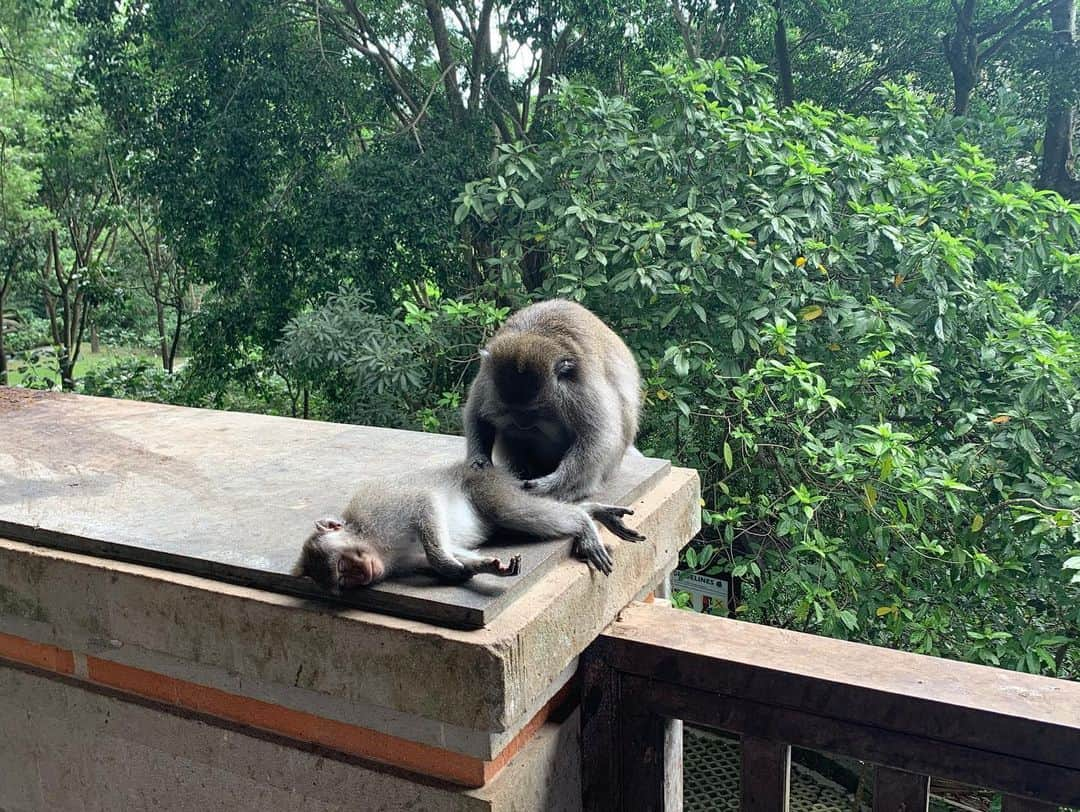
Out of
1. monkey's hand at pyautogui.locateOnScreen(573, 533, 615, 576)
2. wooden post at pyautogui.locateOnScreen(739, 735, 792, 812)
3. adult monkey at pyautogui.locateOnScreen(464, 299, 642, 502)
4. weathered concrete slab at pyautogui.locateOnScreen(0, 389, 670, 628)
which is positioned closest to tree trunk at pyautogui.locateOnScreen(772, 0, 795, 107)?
adult monkey at pyautogui.locateOnScreen(464, 299, 642, 502)

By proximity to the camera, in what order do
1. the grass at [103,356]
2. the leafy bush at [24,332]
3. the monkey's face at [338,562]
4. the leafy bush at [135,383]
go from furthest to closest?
the leafy bush at [24,332] < the grass at [103,356] < the leafy bush at [135,383] < the monkey's face at [338,562]

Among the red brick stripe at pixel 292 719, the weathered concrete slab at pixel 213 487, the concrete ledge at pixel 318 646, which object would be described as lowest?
the red brick stripe at pixel 292 719

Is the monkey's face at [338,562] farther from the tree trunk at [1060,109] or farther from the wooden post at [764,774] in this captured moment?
the tree trunk at [1060,109]

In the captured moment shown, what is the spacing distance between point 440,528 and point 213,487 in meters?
0.90

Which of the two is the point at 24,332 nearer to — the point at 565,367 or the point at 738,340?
the point at 738,340

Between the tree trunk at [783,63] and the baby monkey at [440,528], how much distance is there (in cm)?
603

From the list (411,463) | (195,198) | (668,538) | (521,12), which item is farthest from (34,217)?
(668,538)

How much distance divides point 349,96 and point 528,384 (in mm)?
6096

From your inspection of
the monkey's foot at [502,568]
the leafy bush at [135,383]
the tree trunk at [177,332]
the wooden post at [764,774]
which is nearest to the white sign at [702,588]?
the wooden post at [764,774]

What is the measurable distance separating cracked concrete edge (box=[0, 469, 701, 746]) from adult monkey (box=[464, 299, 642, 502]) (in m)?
0.41

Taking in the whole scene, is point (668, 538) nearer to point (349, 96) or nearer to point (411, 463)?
point (411, 463)

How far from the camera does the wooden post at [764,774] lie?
1546 millimetres

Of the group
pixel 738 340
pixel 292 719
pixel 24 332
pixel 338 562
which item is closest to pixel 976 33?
pixel 738 340

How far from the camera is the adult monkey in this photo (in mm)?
2330
